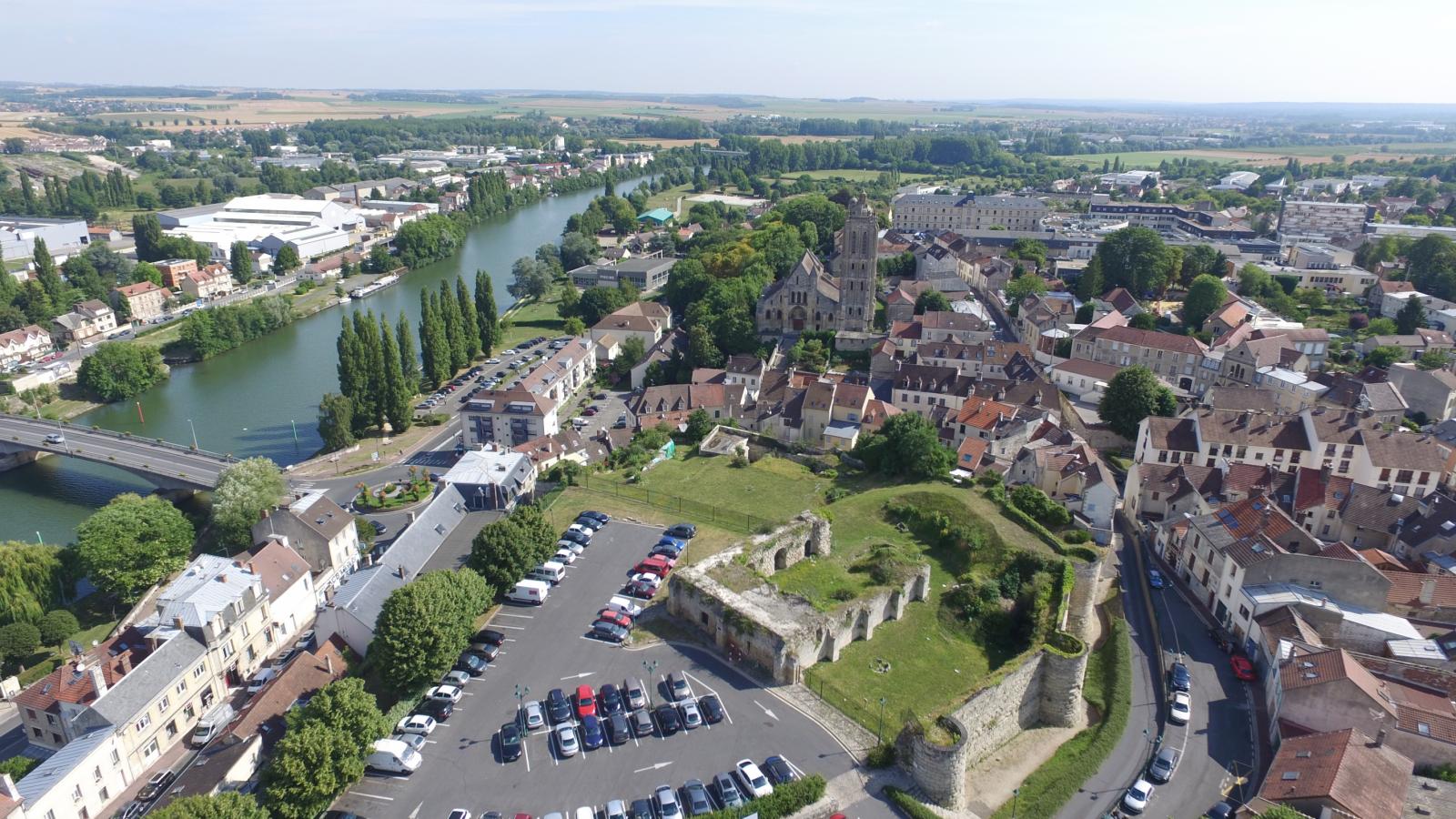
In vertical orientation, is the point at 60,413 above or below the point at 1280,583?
below

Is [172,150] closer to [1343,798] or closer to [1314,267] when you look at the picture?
[1314,267]

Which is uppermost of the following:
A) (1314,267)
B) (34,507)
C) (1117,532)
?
(1314,267)

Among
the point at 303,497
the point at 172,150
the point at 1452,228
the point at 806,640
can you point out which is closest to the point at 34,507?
the point at 303,497

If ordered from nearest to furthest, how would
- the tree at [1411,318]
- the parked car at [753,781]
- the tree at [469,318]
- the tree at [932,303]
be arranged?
the parked car at [753,781]
the tree at [1411,318]
the tree at [469,318]
the tree at [932,303]

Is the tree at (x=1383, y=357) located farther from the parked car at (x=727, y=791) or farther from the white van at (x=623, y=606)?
the parked car at (x=727, y=791)

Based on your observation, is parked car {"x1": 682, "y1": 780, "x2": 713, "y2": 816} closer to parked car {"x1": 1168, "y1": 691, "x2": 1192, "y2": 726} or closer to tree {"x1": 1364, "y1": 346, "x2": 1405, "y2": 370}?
parked car {"x1": 1168, "y1": 691, "x2": 1192, "y2": 726}

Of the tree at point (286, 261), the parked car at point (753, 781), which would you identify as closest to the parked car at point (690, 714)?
the parked car at point (753, 781)
